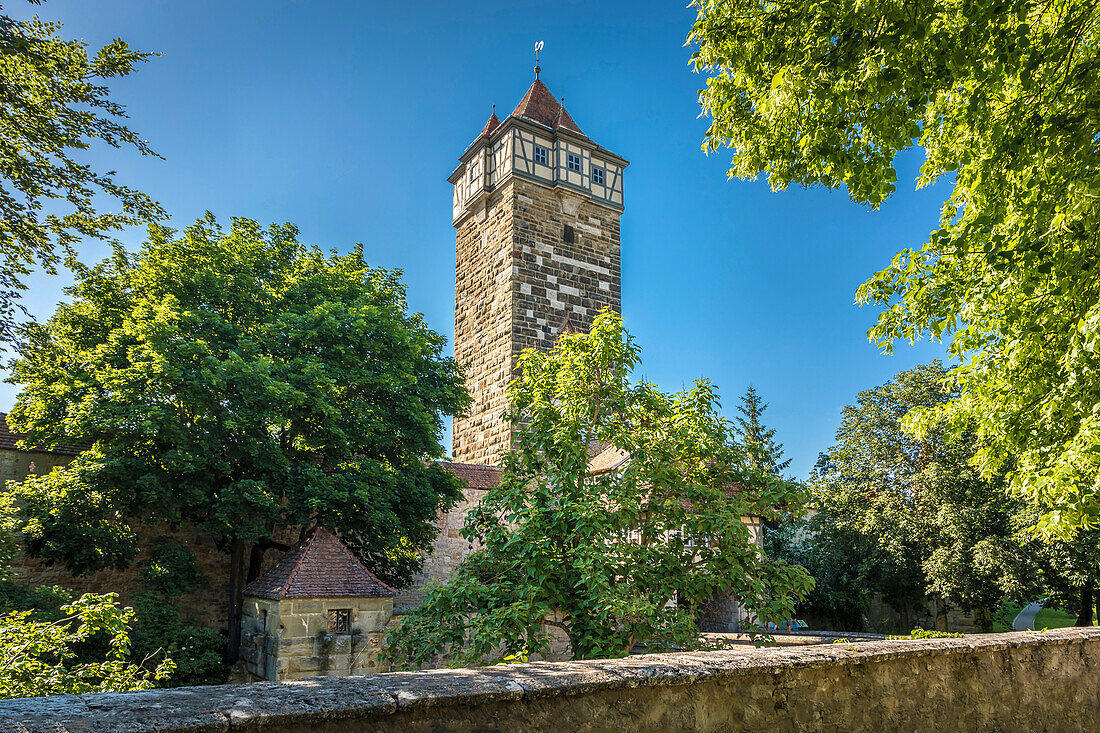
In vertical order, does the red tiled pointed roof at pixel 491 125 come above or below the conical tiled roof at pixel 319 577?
above

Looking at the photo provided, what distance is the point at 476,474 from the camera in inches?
779

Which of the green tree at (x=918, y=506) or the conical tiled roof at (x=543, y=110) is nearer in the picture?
the green tree at (x=918, y=506)

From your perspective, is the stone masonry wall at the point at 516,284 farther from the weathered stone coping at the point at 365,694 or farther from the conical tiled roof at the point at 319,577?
the weathered stone coping at the point at 365,694

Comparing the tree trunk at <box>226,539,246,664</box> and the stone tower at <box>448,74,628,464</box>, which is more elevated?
the stone tower at <box>448,74,628,464</box>

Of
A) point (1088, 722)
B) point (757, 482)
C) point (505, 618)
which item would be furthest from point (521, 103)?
point (1088, 722)

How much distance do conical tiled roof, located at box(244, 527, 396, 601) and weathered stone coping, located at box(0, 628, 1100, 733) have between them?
391 inches

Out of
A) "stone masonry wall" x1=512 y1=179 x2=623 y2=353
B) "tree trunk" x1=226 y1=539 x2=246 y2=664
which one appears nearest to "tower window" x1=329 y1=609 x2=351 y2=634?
"tree trunk" x1=226 y1=539 x2=246 y2=664

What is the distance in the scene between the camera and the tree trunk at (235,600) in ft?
46.8

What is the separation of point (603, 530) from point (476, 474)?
1287cm

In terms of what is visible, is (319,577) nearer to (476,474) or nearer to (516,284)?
(476,474)

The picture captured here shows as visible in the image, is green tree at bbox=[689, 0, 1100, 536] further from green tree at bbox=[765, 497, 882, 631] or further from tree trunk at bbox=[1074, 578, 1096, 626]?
green tree at bbox=[765, 497, 882, 631]

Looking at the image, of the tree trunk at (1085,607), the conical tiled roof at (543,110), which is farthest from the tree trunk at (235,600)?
the tree trunk at (1085,607)

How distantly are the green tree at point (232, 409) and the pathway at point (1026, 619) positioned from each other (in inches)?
1002

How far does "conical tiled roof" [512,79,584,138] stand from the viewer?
80.8 ft
